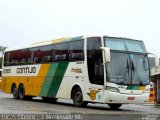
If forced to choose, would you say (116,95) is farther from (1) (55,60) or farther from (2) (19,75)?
(2) (19,75)

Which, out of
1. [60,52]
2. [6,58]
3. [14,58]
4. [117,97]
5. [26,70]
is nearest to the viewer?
[117,97]

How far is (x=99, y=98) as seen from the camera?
931 inches

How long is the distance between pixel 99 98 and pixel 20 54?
32.7 ft

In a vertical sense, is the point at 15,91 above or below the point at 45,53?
below

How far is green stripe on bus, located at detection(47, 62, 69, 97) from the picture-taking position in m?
26.4

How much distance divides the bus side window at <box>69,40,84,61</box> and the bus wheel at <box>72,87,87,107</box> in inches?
61.5

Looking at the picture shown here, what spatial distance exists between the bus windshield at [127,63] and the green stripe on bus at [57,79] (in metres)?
3.23

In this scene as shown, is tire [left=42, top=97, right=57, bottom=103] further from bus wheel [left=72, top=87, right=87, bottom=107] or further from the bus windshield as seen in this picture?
the bus windshield

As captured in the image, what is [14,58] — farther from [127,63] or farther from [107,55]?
[107,55]

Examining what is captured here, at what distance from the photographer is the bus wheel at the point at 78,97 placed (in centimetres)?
2498

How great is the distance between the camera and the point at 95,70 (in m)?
23.9

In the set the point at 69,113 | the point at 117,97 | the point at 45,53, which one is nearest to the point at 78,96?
the point at 117,97

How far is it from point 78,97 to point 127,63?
10.6ft

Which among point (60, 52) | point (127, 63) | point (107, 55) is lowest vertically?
point (127, 63)
